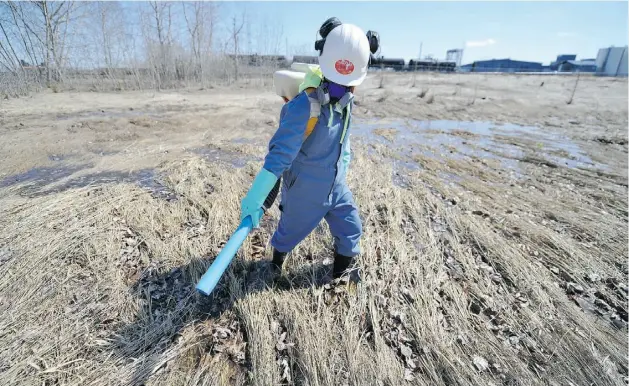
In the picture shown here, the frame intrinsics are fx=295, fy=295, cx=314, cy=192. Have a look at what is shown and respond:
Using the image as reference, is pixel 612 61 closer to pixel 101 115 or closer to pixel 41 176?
pixel 101 115

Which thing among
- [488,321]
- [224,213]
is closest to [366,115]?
[224,213]

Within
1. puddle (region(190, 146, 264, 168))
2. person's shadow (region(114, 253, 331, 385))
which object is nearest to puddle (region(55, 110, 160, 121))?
puddle (region(190, 146, 264, 168))

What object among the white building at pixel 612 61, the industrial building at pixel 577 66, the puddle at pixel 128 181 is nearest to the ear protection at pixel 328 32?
the puddle at pixel 128 181

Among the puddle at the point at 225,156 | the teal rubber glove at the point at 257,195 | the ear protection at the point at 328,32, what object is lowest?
the puddle at the point at 225,156

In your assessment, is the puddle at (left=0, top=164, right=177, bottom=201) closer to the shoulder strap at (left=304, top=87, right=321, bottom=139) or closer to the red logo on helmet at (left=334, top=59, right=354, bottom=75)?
the shoulder strap at (left=304, top=87, right=321, bottom=139)

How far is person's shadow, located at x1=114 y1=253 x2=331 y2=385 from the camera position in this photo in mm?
1969

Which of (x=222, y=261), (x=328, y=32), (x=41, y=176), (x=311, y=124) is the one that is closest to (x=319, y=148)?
(x=311, y=124)

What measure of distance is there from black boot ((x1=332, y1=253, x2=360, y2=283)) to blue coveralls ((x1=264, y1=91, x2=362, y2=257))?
17 cm

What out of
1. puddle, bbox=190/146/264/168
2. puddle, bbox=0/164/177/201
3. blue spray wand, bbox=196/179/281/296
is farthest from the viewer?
puddle, bbox=190/146/264/168

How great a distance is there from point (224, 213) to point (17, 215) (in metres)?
2.19

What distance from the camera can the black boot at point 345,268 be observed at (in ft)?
8.27

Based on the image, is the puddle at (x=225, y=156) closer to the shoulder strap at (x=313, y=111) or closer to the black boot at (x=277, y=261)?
the black boot at (x=277, y=261)

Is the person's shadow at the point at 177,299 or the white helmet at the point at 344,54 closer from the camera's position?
the white helmet at the point at 344,54

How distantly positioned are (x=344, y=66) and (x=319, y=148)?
1.67ft
